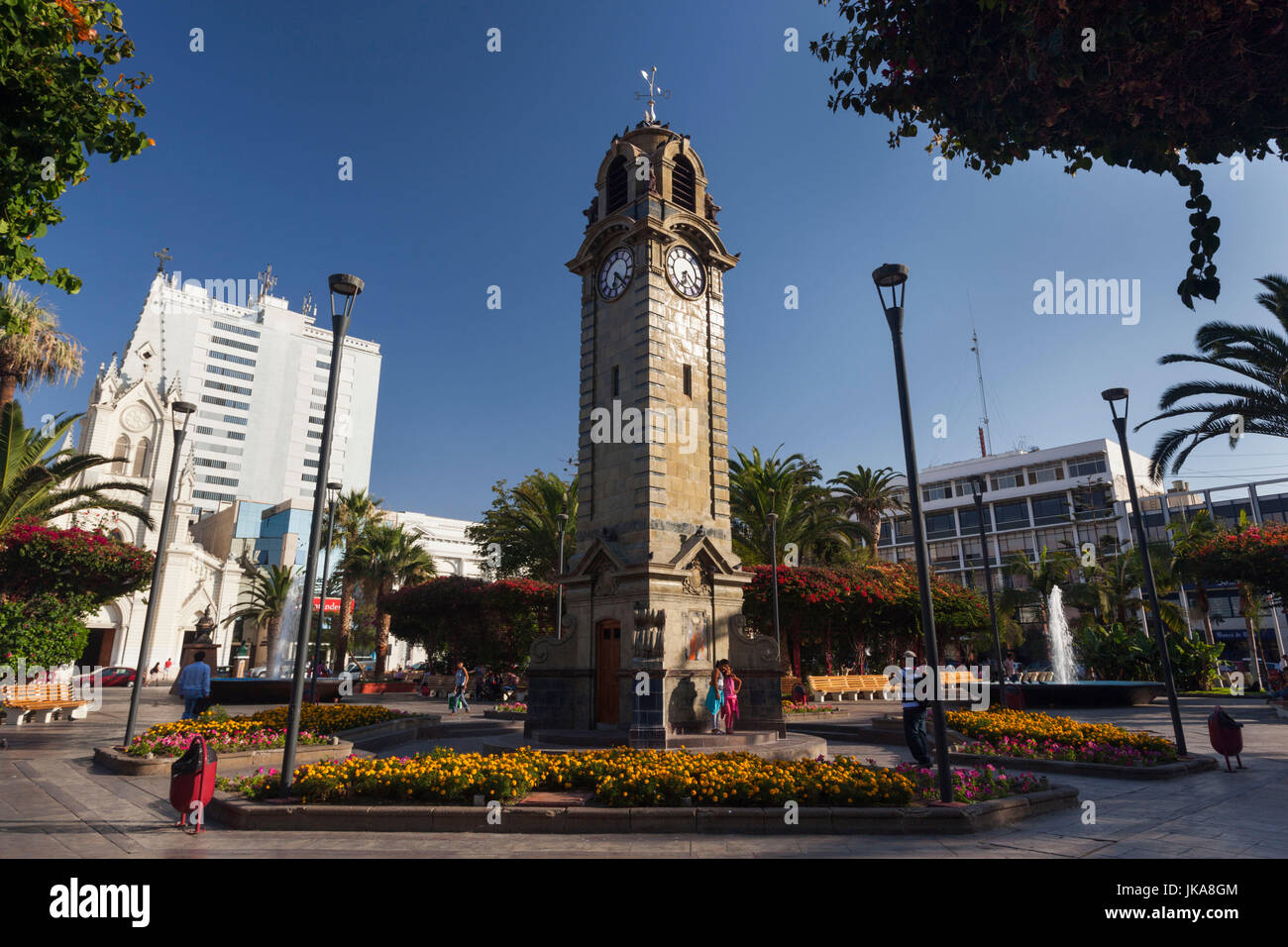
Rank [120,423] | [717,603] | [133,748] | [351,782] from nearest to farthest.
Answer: [351,782] < [133,748] < [717,603] < [120,423]

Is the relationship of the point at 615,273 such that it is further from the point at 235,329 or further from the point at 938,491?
the point at 235,329

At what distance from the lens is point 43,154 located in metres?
8.30

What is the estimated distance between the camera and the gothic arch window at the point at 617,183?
23156 mm

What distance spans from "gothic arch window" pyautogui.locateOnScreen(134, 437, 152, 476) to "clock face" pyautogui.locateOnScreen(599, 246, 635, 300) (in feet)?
201

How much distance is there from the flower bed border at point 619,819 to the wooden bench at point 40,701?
19328mm

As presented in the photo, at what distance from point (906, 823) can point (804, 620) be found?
2965 cm

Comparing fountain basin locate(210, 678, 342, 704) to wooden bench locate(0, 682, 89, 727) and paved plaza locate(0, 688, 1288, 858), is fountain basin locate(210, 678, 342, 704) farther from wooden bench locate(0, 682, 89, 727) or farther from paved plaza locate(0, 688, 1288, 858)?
paved plaza locate(0, 688, 1288, 858)

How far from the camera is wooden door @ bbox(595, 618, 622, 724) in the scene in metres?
19.0

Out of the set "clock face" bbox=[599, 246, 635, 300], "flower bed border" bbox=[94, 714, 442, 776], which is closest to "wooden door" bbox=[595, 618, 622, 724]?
"flower bed border" bbox=[94, 714, 442, 776]

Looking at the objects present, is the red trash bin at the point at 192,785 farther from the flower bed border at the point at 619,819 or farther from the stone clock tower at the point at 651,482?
the stone clock tower at the point at 651,482

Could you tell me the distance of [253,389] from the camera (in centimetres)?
11819
